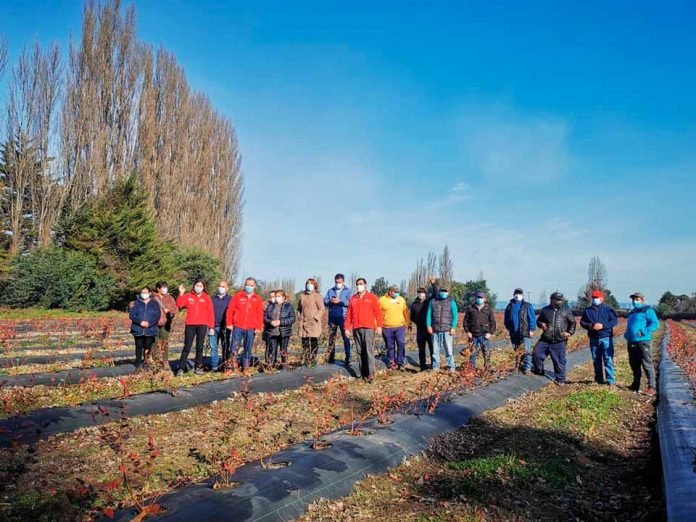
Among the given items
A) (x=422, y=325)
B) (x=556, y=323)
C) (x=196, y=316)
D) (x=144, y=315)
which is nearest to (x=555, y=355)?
(x=556, y=323)

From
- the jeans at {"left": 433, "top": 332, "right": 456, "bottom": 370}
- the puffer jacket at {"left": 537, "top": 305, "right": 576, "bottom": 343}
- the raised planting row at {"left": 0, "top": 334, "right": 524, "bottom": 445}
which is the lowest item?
the raised planting row at {"left": 0, "top": 334, "right": 524, "bottom": 445}

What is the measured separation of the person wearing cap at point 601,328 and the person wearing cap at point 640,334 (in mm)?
329

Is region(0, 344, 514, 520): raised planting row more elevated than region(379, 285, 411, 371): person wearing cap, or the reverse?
region(379, 285, 411, 371): person wearing cap

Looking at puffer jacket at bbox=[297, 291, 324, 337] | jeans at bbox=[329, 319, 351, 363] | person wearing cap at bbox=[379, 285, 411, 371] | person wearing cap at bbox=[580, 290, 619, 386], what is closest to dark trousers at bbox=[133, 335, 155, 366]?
puffer jacket at bbox=[297, 291, 324, 337]

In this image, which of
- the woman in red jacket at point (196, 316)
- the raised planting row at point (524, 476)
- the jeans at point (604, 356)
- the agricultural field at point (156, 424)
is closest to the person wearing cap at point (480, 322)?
the agricultural field at point (156, 424)

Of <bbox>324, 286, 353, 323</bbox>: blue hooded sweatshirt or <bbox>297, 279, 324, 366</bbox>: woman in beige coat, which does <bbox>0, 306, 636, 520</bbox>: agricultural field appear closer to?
<bbox>297, 279, 324, 366</bbox>: woman in beige coat

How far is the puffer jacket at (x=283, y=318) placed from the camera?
10.4 metres

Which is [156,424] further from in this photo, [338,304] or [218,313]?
[338,304]

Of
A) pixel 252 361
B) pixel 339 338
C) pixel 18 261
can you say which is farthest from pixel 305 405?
pixel 18 261

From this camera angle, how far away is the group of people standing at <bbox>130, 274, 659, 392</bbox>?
374 inches

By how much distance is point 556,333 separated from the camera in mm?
10195

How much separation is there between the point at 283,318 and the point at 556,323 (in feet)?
17.4

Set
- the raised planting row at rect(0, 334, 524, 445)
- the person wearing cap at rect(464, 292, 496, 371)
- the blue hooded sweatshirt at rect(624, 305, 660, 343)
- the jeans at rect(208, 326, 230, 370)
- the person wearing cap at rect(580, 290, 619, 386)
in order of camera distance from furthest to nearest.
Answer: the jeans at rect(208, 326, 230, 370) → the person wearing cap at rect(464, 292, 496, 371) → the person wearing cap at rect(580, 290, 619, 386) → the blue hooded sweatshirt at rect(624, 305, 660, 343) → the raised planting row at rect(0, 334, 524, 445)

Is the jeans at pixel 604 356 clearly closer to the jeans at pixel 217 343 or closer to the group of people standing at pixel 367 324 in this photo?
the group of people standing at pixel 367 324
